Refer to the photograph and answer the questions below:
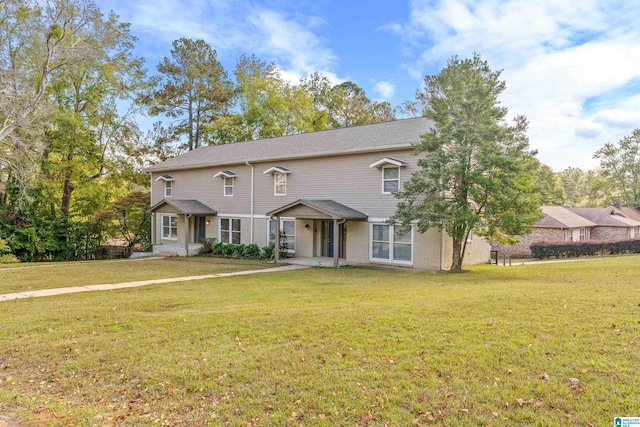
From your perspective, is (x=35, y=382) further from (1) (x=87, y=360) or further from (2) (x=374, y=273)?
(2) (x=374, y=273)

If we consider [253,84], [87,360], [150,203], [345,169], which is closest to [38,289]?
[87,360]

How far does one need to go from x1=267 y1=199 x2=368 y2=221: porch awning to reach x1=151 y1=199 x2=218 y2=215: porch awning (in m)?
6.40

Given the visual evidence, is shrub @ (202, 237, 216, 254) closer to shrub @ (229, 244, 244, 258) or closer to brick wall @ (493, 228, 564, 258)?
shrub @ (229, 244, 244, 258)

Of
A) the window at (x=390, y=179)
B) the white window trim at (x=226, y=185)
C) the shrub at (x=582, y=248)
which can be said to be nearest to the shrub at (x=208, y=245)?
the white window trim at (x=226, y=185)

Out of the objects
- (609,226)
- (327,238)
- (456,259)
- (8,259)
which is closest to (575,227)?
(609,226)

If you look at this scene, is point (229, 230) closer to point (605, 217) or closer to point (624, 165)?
point (605, 217)

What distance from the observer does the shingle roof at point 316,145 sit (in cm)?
1766

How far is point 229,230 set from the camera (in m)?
23.3

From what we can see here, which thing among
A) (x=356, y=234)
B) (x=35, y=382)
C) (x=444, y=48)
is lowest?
(x=35, y=382)

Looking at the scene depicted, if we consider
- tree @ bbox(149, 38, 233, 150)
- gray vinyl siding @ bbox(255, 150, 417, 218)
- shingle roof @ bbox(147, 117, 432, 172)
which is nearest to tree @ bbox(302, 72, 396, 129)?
tree @ bbox(149, 38, 233, 150)

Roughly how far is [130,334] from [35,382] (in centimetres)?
176

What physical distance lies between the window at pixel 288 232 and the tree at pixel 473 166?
7.30 m

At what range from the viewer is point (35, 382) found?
5102 mm

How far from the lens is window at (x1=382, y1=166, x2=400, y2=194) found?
16.9 m
